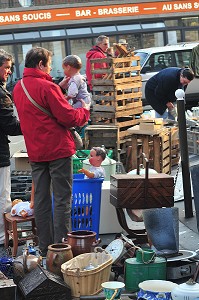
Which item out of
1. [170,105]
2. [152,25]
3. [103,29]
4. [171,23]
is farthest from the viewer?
[171,23]

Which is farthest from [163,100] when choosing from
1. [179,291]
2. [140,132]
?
[179,291]

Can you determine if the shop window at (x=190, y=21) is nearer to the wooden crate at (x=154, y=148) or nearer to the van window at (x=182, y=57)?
the van window at (x=182, y=57)

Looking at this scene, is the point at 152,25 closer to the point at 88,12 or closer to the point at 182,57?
the point at 88,12

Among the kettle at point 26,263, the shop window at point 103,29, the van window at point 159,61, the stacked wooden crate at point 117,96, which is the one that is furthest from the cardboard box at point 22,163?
the shop window at point 103,29

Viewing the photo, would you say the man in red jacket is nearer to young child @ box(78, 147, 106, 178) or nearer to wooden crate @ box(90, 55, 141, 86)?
young child @ box(78, 147, 106, 178)

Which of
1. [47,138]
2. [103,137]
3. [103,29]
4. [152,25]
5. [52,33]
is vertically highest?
[152,25]

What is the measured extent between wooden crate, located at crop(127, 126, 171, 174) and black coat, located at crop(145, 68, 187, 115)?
564mm

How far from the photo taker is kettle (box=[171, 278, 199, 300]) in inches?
226

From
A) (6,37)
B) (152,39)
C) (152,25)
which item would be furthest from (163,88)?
(152,25)

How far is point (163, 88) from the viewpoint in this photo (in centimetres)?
1215

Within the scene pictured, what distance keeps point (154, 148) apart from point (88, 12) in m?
25.7

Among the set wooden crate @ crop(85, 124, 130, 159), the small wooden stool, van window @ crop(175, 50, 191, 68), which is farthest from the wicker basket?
van window @ crop(175, 50, 191, 68)

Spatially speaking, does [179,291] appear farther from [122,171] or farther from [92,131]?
[92,131]

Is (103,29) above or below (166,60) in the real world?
above
